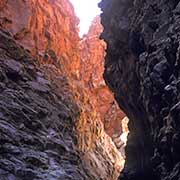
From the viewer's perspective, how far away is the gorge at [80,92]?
57.3 feet

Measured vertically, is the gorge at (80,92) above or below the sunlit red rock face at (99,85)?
below

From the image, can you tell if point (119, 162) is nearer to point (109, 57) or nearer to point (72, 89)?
point (72, 89)

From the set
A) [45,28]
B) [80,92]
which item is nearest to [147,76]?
[80,92]

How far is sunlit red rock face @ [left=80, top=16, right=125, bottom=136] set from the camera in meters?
71.3

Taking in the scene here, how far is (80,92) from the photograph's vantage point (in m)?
51.9

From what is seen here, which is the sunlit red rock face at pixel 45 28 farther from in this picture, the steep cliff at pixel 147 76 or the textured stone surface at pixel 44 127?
the steep cliff at pixel 147 76

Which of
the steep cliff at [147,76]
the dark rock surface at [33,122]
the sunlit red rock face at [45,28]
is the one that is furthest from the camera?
the sunlit red rock face at [45,28]

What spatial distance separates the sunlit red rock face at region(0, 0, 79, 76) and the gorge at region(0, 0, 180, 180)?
4.6 inches

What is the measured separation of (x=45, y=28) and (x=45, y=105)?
1676 cm

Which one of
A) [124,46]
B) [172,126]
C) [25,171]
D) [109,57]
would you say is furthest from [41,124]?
[172,126]

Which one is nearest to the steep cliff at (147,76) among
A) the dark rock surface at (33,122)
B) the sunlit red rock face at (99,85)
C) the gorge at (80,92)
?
the gorge at (80,92)

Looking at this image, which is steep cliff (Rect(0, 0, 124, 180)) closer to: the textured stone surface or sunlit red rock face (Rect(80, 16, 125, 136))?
the textured stone surface

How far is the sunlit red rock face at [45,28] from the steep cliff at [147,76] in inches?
854

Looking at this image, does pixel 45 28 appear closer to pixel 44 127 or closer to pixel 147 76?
pixel 44 127
